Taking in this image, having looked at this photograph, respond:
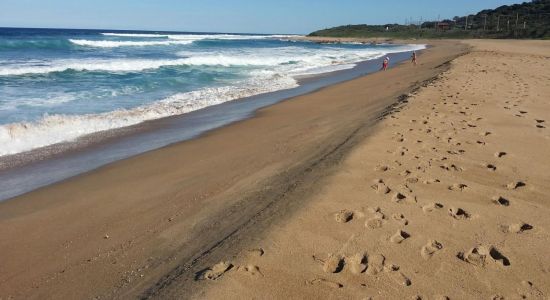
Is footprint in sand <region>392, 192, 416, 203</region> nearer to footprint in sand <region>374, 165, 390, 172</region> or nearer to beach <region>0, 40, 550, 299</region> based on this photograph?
beach <region>0, 40, 550, 299</region>

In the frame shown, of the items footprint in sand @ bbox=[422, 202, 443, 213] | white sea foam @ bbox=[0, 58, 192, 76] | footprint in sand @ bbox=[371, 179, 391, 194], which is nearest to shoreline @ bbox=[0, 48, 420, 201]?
footprint in sand @ bbox=[371, 179, 391, 194]

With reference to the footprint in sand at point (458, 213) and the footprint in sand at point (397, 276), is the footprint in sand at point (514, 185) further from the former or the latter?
the footprint in sand at point (397, 276)

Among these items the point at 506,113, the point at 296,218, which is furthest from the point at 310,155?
the point at 506,113

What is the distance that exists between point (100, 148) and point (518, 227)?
6786 millimetres

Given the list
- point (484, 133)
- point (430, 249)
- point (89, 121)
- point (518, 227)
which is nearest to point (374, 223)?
point (430, 249)

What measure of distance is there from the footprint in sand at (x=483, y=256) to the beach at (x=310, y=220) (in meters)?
0.01

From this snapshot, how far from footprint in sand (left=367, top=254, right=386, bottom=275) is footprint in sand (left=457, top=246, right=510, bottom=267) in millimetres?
549

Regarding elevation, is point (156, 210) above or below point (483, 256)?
below

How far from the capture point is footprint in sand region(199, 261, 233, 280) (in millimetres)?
2734

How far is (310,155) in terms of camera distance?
563 centimetres

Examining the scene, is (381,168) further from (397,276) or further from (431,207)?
(397,276)

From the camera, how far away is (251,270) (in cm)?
278

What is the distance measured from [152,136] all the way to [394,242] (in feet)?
21.5

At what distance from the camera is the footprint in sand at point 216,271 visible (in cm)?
273
